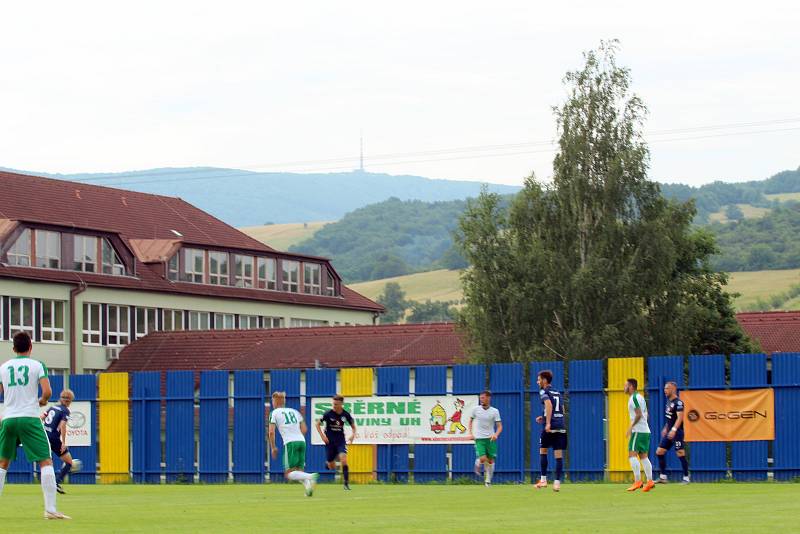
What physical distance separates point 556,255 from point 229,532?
3296cm

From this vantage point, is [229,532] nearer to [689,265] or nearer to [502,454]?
[502,454]

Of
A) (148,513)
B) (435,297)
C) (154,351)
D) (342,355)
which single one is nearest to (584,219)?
(342,355)

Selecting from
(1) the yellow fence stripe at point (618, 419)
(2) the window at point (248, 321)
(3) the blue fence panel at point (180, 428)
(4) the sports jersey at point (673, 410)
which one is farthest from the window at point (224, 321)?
(4) the sports jersey at point (673, 410)

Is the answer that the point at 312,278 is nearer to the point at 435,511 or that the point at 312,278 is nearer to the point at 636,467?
the point at 636,467

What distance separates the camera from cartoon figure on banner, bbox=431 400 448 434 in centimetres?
3234

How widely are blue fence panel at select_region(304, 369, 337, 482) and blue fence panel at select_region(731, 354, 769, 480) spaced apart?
342 inches

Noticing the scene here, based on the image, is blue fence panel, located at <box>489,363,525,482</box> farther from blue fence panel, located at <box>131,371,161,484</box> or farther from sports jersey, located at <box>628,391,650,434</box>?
blue fence panel, located at <box>131,371,161,484</box>

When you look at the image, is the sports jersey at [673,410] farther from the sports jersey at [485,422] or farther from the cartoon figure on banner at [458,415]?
the cartoon figure on banner at [458,415]

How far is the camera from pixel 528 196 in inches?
1918

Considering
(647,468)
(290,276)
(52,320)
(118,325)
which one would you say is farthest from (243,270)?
(647,468)

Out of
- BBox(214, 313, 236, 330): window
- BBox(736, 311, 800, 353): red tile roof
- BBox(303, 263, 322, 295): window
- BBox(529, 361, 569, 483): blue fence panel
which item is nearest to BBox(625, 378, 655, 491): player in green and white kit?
BBox(529, 361, 569, 483): blue fence panel

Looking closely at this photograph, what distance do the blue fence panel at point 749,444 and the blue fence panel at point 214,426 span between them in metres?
11.3

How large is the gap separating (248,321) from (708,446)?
49976mm

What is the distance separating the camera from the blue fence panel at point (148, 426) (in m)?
35.6
